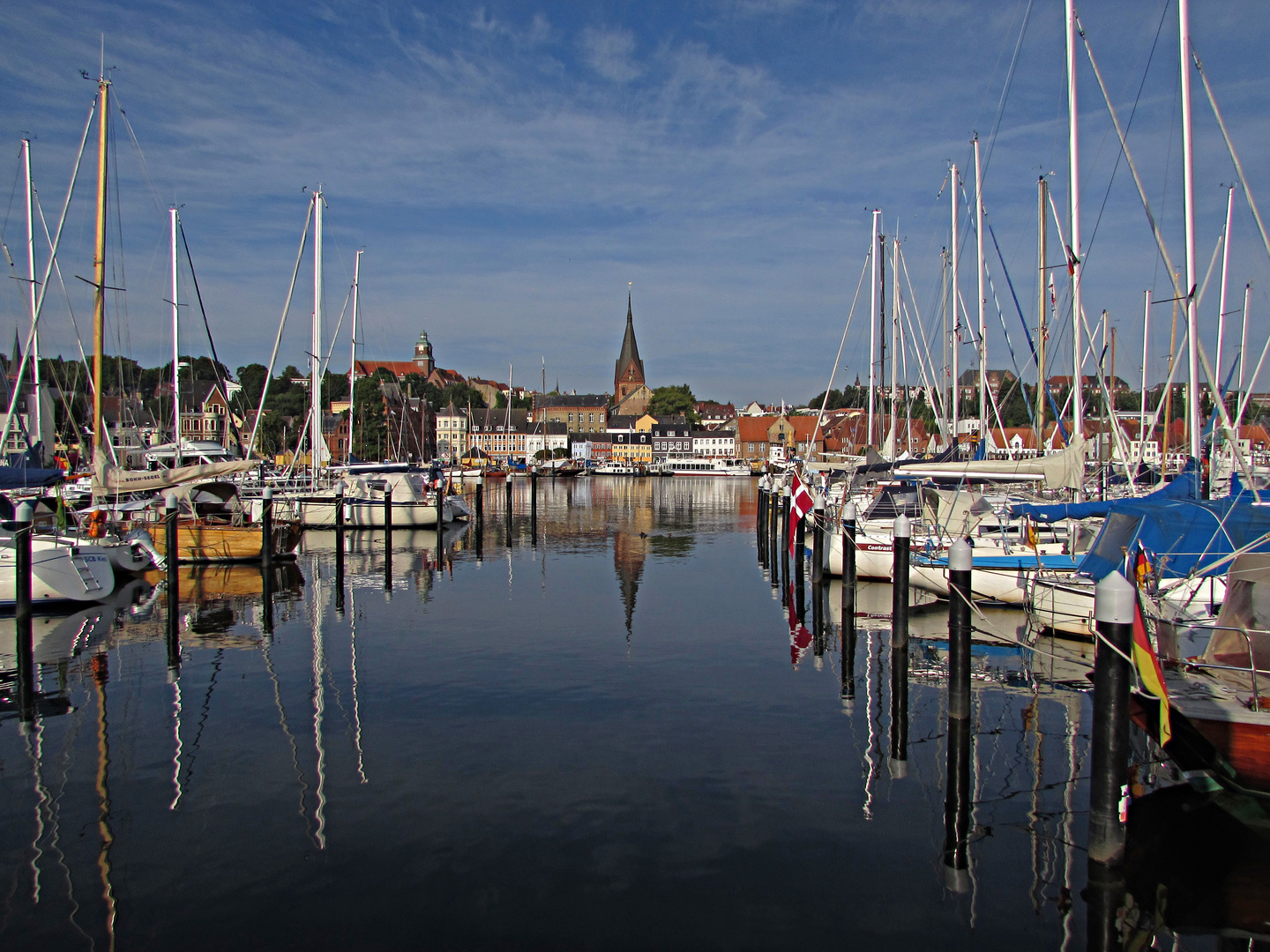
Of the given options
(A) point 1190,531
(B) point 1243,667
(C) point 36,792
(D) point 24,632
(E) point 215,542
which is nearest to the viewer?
(B) point 1243,667

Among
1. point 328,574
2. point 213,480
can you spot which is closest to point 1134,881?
point 328,574

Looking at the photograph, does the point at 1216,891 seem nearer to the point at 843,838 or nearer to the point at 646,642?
the point at 843,838

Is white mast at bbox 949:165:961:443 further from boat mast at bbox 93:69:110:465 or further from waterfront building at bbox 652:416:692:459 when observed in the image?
waterfront building at bbox 652:416:692:459

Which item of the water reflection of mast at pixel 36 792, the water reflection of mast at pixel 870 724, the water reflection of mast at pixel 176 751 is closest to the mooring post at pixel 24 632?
the water reflection of mast at pixel 36 792

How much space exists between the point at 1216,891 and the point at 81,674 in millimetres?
16388

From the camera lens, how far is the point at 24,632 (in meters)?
14.2

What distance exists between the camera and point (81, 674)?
15.7 metres

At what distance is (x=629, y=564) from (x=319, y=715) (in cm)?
2002

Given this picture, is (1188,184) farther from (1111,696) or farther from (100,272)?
(100,272)

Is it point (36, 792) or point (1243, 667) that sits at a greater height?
point (1243, 667)

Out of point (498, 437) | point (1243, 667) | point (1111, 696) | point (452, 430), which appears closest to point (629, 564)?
point (1243, 667)

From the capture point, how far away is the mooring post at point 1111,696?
24.8ft

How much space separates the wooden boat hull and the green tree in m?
154

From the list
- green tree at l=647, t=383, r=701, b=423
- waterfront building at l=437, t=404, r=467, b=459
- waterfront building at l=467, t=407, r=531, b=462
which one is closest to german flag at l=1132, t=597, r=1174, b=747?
waterfront building at l=467, t=407, r=531, b=462
